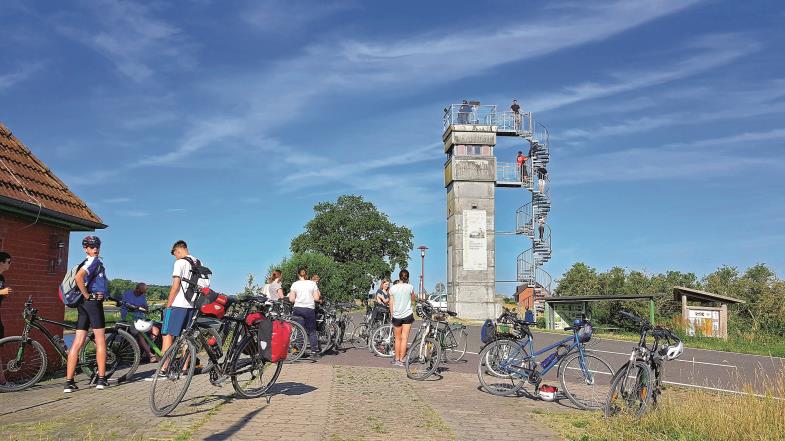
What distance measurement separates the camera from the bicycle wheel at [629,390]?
7.85 meters

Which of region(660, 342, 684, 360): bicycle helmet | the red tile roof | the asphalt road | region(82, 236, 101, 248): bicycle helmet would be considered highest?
the red tile roof

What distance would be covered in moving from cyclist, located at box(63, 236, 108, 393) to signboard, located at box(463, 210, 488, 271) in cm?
2922

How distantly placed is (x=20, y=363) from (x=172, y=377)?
3003 mm

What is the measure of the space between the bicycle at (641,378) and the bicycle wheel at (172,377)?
4.87 m

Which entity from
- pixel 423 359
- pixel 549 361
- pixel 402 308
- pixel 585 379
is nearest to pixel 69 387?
pixel 423 359

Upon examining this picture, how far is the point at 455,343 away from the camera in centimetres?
1422

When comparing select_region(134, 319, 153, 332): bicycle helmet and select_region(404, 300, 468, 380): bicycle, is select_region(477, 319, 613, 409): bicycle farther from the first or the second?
select_region(134, 319, 153, 332): bicycle helmet

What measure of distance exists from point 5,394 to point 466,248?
30.3 meters

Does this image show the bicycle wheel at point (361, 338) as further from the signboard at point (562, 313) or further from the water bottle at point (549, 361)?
the signboard at point (562, 313)

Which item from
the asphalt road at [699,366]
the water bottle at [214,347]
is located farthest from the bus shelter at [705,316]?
the water bottle at [214,347]

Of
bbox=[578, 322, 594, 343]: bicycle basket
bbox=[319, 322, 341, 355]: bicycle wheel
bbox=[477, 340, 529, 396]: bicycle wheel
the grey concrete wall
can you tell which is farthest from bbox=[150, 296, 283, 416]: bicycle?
the grey concrete wall

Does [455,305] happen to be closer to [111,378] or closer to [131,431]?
[111,378]

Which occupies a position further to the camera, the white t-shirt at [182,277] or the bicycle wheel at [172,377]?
the white t-shirt at [182,277]

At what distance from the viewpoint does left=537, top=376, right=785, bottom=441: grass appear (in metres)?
6.76
